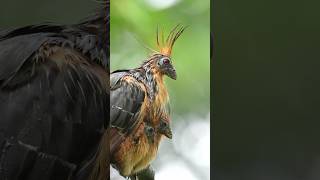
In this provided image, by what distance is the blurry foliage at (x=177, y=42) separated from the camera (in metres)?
2.49

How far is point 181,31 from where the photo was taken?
8.36 feet

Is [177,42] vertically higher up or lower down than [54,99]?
higher up

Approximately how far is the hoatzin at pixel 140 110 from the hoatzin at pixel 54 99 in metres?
0.06

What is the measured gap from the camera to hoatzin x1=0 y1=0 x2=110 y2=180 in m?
2.29

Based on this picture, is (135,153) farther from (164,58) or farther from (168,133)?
(164,58)

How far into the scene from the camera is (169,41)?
2.54 meters

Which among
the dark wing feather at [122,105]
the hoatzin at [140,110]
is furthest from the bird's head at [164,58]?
the dark wing feather at [122,105]

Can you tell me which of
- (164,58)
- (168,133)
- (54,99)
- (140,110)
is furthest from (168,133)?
(54,99)

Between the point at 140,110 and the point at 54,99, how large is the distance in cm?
41
